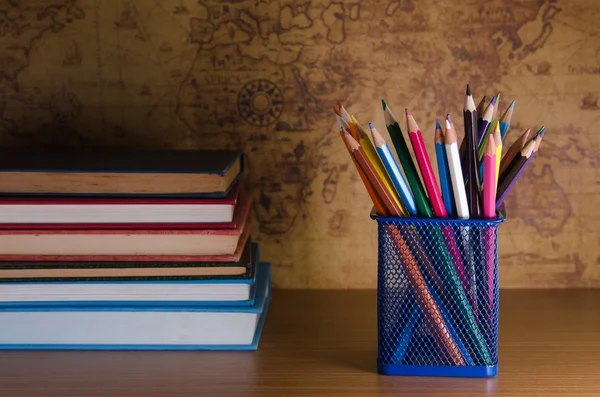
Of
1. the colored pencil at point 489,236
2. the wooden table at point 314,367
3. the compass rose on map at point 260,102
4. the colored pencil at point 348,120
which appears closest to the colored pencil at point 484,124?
the colored pencil at point 489,236

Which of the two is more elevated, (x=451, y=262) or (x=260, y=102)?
(x=260, y=102)

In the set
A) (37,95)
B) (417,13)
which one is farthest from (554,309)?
(37,95)

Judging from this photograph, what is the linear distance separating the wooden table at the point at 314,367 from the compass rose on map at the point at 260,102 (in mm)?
255

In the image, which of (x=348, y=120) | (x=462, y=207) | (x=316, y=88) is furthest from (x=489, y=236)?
(x=316, y=88)

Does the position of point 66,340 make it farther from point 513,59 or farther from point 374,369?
point 513,59

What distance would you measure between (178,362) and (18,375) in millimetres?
152

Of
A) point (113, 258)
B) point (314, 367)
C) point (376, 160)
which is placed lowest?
point (314, 367)

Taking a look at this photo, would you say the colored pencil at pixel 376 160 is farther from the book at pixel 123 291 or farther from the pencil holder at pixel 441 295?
the book at pixel 123 291

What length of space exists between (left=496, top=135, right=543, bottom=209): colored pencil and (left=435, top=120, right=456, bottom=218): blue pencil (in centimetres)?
5

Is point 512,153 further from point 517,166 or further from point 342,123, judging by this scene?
point 342,123

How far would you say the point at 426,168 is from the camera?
73 cm

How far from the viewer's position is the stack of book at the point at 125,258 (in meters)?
0.80

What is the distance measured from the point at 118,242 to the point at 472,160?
1.17ft

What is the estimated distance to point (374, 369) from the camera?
778 millimetres
